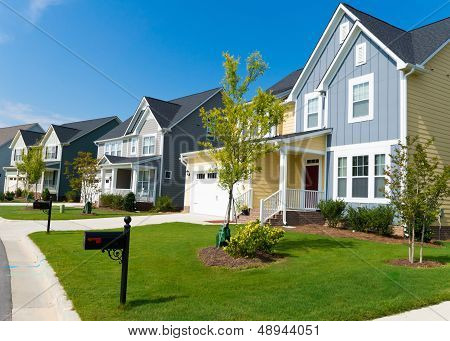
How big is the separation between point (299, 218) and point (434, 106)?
270 inches

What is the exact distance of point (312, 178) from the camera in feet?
58.9

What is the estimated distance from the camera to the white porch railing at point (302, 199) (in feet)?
53.0

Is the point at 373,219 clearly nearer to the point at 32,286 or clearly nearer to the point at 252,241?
the point at 252,241

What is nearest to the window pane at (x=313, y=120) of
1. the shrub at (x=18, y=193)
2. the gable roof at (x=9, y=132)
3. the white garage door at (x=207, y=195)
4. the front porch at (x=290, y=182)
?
the front porch at (x=290, y=182)

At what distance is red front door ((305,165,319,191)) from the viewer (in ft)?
58.3

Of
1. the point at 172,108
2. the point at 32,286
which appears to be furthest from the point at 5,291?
the point at 172,108

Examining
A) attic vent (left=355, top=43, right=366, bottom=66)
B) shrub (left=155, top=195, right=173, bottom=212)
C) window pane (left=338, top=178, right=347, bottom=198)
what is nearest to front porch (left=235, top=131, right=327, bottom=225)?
window pane (left=338, top=178, right=347, bottom=198)

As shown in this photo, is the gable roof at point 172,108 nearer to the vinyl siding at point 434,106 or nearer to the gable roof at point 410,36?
the gable roof at point 410,36

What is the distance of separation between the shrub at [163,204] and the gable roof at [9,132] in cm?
3757

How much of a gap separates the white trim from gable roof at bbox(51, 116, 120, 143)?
3325 cm

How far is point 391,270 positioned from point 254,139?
4.26 m

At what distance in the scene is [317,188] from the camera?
1772 cm

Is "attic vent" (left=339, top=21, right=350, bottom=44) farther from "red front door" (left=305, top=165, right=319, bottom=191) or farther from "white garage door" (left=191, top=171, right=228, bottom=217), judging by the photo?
"white garage door" (left=191, top=171, right=228, bottom=217)

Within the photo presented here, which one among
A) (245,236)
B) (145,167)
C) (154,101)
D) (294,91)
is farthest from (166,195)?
(245,236)
